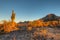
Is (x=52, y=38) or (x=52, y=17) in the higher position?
(x=52, y=17)

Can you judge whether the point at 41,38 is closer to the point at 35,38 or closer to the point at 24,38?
the point at 35,38

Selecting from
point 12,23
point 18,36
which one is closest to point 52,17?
point 12,23

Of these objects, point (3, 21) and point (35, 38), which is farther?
point (3, 21)

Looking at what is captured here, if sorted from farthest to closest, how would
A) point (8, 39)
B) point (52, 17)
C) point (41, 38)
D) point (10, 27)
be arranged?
1. point (52, 17)
2. point (10, 27)
3. point (8, 39)
4. point (41, 38)

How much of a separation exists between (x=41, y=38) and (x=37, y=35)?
92 cm

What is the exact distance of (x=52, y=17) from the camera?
53125mm

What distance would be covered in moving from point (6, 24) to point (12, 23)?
1547mm

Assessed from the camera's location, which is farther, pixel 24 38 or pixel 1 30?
pixel 1 30

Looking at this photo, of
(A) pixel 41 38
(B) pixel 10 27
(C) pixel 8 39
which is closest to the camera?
(A) pixel 41 38

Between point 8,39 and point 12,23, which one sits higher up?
point 12,23

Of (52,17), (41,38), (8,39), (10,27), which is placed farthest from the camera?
(52,17)

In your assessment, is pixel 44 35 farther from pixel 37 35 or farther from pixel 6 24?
pixel 6 24

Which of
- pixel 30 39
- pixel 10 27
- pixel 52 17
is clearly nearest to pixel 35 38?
pixel 30 39

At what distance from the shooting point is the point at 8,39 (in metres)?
25.5
